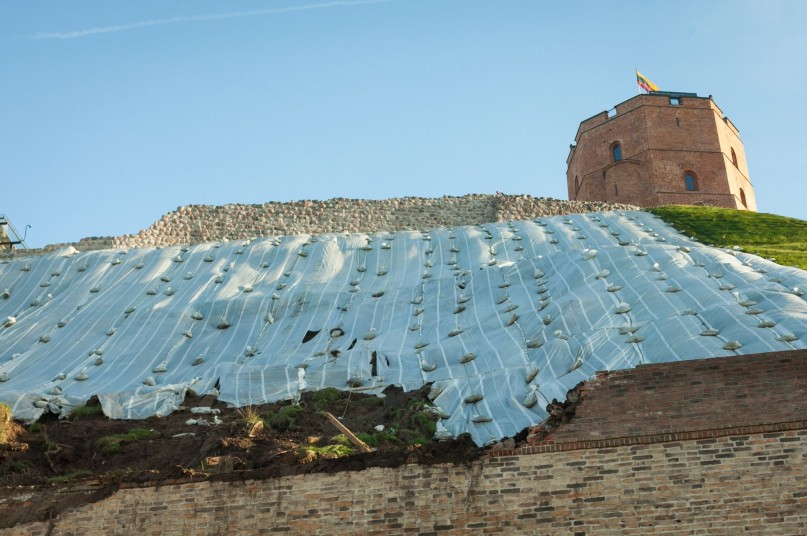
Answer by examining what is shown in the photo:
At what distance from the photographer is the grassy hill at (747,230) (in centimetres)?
2000

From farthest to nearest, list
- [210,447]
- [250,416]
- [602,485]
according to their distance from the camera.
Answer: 1. [250,416]
2. [210,447]
3. [602,485]

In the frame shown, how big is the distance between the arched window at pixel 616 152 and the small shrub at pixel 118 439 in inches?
976

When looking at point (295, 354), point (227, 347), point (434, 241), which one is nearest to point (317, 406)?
point (295, 354)

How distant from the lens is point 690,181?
33125 millimetres

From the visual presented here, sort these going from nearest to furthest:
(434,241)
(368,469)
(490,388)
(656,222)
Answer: (368,469)
(490,388)
(434,241)
(656,222)

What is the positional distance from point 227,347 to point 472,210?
45.0ft

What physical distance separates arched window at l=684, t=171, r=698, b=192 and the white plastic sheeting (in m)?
11.5

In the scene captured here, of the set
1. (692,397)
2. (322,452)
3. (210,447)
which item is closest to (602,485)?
(692,397)

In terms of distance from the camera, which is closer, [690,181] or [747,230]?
[747,230]

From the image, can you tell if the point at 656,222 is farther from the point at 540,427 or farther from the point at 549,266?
the point at 540,427

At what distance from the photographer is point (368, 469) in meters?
8.70

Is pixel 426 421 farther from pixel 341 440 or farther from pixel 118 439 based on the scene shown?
pixel 118 439

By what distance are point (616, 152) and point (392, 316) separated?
1973cm

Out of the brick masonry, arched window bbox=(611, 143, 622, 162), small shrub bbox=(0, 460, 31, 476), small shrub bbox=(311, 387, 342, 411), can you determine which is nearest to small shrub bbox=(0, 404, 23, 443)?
small shrub bbox=(0, 460, 31, 476)
